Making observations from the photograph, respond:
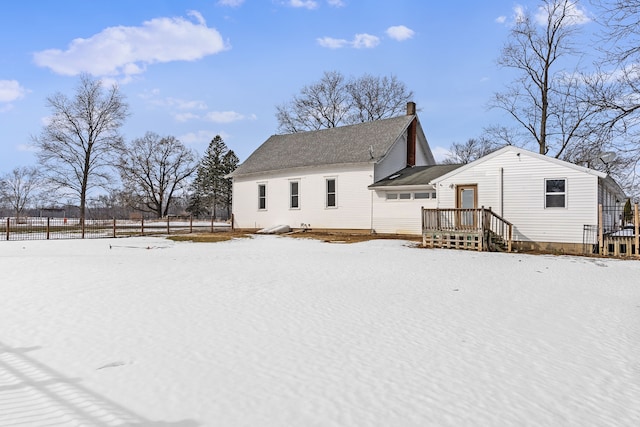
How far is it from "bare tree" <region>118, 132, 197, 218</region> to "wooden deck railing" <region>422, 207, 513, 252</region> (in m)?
44.7

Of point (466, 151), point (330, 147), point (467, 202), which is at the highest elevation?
point (466, 151)

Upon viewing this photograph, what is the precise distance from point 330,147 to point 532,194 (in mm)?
11979

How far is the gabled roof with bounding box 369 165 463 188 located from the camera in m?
19.1

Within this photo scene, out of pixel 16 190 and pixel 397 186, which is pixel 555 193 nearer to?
pixel 397 186

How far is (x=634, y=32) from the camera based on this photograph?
10.2 meters

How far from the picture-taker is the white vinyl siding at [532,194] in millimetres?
14352

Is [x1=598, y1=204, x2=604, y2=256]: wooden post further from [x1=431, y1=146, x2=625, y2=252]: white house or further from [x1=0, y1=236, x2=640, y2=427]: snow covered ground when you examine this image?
[x1=0, y1=236, x2=640, y2=427]: snow covered ground

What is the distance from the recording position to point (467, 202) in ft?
55.3

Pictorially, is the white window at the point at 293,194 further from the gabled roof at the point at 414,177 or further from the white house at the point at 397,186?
the gabled roof at the point at 414,177

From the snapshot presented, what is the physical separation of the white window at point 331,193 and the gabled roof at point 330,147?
1087 mm

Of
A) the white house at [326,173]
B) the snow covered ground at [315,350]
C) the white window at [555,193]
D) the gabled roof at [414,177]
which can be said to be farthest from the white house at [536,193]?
the snow covered ground at [315,350]

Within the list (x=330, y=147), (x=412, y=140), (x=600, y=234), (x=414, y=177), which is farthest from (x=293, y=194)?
(x=600, y=234)

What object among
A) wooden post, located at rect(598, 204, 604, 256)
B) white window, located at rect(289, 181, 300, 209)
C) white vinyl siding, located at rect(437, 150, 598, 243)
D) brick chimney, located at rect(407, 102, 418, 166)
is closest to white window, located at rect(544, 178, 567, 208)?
white vinyl siding, located at rect(437, 150, 598, 243)

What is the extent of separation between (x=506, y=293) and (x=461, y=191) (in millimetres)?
10142
